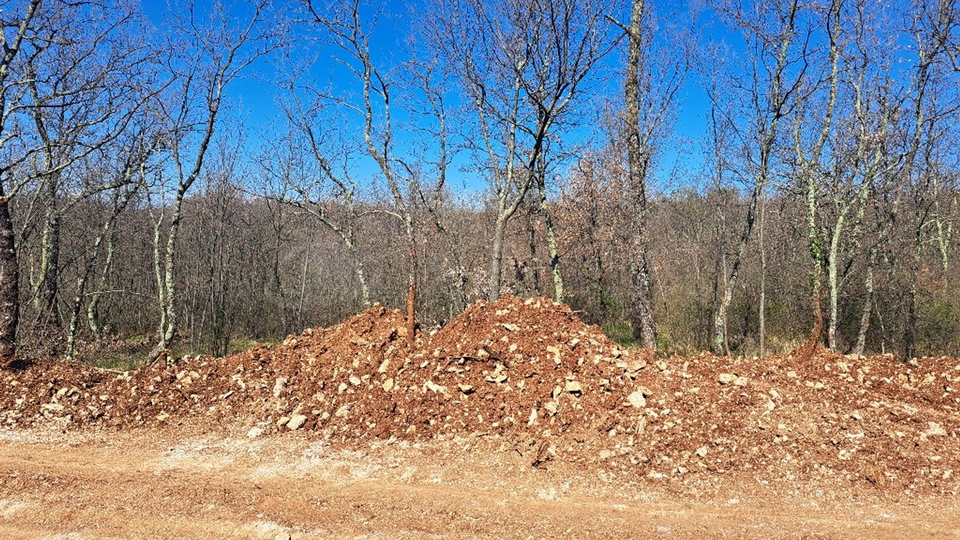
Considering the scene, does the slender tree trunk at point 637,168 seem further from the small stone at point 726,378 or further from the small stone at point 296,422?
the small stone at point 296,422

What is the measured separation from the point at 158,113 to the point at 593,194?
39.8 feet

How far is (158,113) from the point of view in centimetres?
1131

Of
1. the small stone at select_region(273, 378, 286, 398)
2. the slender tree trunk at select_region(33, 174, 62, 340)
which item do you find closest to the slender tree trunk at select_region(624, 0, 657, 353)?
the small stone at select_region(273, 378, 286, 398)

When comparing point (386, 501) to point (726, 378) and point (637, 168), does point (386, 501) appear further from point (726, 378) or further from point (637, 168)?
point (637, 168)

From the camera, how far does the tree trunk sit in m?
7.04

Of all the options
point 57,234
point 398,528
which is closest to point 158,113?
point 57,234

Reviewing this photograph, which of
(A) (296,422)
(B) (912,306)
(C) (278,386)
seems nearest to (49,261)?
(C) (278,386)

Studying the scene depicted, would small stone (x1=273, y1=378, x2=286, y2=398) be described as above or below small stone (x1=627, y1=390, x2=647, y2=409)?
below

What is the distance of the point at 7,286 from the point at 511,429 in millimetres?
7562

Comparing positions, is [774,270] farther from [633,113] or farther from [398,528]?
[398,528]

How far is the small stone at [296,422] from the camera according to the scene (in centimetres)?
549

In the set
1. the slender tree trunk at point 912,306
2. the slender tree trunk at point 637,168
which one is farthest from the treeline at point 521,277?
the slender tree trunk at point 637,168

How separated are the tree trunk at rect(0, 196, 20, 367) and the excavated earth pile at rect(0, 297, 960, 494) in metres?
0.65

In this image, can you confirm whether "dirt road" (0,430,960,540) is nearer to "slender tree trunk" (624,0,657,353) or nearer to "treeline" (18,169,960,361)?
"slender tree trunk" (624,0,657,353)
